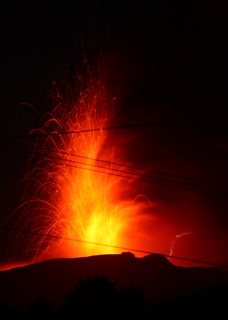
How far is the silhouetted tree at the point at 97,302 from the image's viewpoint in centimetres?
2906

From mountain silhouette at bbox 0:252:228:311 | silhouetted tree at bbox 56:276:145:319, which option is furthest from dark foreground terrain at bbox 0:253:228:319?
silhouetted tree at bbox 56:276:145:319

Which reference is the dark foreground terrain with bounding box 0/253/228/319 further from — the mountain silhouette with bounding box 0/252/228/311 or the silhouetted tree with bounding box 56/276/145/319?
the silhouetted tree with bounding box 56/276/145/319

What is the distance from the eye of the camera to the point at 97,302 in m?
30.0

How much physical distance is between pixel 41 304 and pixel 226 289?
1212cm

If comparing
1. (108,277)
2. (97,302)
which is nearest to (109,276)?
(108,277)

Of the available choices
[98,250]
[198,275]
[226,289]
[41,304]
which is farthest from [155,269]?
[226,289]

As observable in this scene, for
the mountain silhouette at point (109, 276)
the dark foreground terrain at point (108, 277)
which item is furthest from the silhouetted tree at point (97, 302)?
the mountain silhouette at point (109, 276)

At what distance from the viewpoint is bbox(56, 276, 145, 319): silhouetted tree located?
29.1 meters

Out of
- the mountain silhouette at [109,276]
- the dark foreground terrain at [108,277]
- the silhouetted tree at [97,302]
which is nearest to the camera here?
the silhouetted tree at [97,302]

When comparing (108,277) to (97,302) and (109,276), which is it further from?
(97,302)

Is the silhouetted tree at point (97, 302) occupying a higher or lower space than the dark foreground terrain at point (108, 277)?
lower

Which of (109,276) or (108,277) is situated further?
(109,276)

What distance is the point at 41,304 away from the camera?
32562mm

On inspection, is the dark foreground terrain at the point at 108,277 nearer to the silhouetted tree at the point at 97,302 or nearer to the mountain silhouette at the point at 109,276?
the mountain silhouette at the point at 109,276
